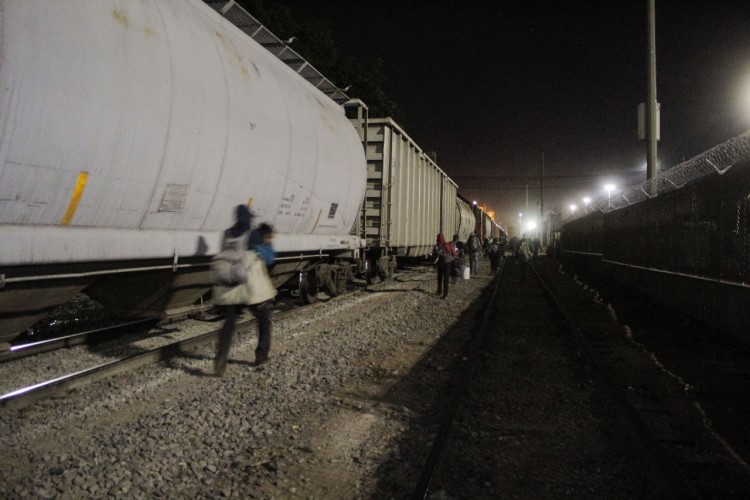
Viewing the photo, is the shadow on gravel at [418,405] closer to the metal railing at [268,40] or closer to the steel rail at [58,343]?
the steel rail at [58,343]

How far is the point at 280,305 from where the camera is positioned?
1052 centimetres

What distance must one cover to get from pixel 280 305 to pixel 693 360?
742cm

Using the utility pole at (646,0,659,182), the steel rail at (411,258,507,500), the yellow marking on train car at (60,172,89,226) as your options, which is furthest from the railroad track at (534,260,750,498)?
the utility pole at (646,0,659,182)

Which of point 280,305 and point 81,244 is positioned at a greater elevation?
point 81,244

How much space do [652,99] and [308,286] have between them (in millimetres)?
9684

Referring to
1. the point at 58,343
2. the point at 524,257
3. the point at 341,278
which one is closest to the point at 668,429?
the point at 58,343

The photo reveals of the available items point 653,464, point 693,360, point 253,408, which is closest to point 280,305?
point 253,408

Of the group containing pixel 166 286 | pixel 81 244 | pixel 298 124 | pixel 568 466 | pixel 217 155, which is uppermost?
pixel 298 124

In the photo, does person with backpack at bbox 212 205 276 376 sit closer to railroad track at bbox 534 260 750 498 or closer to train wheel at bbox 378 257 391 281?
railroad track at bbox 534 260 750 498

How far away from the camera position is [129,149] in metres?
4.12

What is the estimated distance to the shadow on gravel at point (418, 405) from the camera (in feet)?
10.0

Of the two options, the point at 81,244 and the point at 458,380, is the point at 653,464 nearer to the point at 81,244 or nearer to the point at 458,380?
the point at 458,380

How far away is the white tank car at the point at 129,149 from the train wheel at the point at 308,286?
253cm

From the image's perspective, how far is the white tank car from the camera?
338 cm
